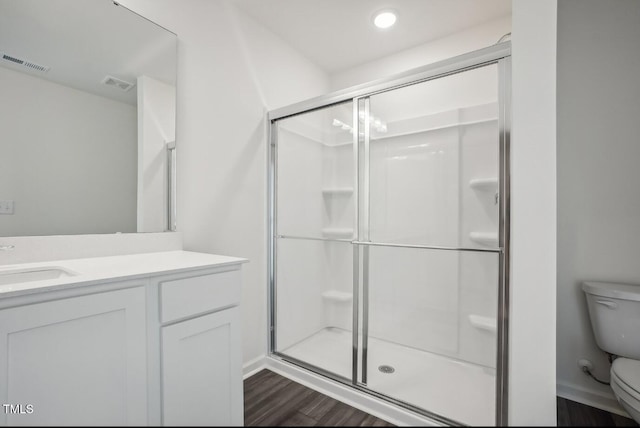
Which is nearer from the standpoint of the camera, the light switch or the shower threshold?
the light switch

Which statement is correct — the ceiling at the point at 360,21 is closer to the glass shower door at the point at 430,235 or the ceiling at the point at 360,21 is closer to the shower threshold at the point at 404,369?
the glass shower door at the point at 430,235

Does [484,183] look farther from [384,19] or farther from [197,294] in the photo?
[197,294]

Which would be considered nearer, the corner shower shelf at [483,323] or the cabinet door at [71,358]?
the cabinet door at [71,358]

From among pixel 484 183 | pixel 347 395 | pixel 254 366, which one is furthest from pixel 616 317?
pixel 254 366

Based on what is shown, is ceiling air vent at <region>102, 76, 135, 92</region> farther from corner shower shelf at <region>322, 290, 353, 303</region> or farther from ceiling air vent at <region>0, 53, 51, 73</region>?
corner shower shelf at <region>322, 290, 353, 303</region>

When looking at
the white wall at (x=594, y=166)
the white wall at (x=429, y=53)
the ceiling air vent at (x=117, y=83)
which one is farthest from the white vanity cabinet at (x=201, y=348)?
the white wall at (x=429, y=53)

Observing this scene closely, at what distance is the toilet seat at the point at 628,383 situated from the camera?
1128 mm

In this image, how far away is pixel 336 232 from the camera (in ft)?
7.07

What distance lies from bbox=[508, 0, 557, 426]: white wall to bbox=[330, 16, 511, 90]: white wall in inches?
67.3

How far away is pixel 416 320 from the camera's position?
2.02 m

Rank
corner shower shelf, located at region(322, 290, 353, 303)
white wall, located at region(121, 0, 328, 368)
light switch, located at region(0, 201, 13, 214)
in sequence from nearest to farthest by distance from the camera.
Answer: light switch, located at region(0, 201, 13, 214) → white wall, located at region(121, 0, 328, 368) → corner shower shelf, located at region(322, 290, 353, 303)

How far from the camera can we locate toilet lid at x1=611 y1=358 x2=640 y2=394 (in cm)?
116

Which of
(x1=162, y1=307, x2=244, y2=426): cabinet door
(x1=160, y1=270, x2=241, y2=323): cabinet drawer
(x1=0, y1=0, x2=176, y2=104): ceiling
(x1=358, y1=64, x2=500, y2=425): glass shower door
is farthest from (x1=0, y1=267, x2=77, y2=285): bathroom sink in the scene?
(x1=358, y1=64, x2=500, y2=425): glass shower door

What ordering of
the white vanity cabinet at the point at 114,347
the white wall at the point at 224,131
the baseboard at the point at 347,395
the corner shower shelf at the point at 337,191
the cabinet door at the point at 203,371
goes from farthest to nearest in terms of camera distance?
the corner shower shelf at the point at 337,191 < the white wall at the point at 224,131 < the baseboard at the point at 347,395 < the white vanity cabinet at the point at 114,347 < the cabinet door at the point at 203,371
